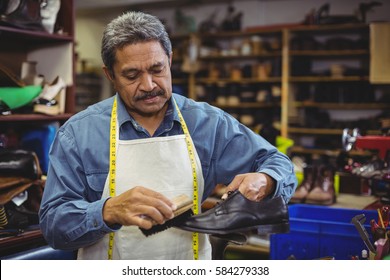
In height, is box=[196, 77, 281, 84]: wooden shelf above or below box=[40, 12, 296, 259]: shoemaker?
above

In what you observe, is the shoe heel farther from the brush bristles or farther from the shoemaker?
the brush bristles

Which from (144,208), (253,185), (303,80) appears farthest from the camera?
(303,80)

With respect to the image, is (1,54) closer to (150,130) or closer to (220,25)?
(150,130)

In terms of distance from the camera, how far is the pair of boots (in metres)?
2.81

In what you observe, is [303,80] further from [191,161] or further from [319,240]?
[191,161]

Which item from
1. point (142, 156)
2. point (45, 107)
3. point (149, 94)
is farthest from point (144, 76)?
point (45, 107)

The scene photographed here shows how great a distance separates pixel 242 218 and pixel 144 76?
0.56 m

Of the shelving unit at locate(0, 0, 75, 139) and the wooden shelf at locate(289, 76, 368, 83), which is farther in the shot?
Answer: the wooden shelf at locate(289, 76, 368, 83)

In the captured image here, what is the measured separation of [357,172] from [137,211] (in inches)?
61.9

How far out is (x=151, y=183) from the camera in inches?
67.3

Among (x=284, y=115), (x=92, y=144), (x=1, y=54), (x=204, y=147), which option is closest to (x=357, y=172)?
(x=204, y=147)

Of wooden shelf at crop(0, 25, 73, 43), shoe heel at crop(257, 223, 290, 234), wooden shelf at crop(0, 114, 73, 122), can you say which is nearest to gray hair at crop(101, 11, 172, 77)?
shoe heel at crop(257, 223, 290, 234)

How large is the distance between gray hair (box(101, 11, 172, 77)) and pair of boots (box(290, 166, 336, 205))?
4.96 ft

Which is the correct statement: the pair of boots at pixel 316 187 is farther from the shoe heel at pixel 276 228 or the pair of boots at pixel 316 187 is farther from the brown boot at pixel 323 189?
the shoe heel at pixel 276 228
